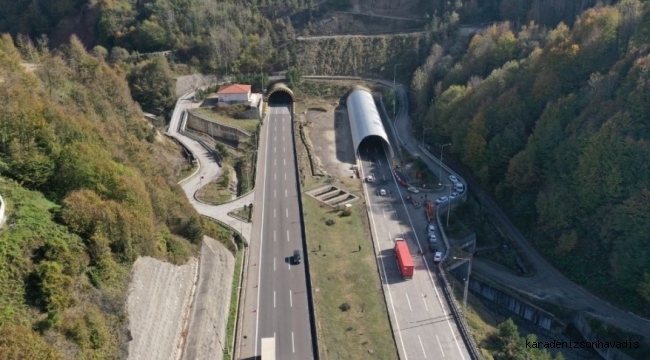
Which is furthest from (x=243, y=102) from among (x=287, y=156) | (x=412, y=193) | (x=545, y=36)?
(x=545, y=36)

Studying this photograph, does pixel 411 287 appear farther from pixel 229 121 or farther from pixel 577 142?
pixel 229 121

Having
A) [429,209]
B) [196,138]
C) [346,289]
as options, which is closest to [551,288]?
[429,209]

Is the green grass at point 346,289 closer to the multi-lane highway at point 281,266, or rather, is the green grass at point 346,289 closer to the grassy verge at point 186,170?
the multi-lane highway at point 281,266

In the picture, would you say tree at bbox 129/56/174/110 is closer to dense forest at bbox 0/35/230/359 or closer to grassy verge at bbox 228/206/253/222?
dense forest at bbox 0/35/230/359

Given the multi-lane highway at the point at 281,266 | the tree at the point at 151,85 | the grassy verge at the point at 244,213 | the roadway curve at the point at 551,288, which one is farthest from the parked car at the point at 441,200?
the tree at the point at 151,85

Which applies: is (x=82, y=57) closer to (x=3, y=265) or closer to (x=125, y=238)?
(x=125, y=238)

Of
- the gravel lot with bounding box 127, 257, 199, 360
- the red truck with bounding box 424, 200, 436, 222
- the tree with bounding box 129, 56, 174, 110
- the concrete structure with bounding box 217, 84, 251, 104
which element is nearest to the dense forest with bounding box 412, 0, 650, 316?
the red truck with bounding box 424, 200, 436, 222
